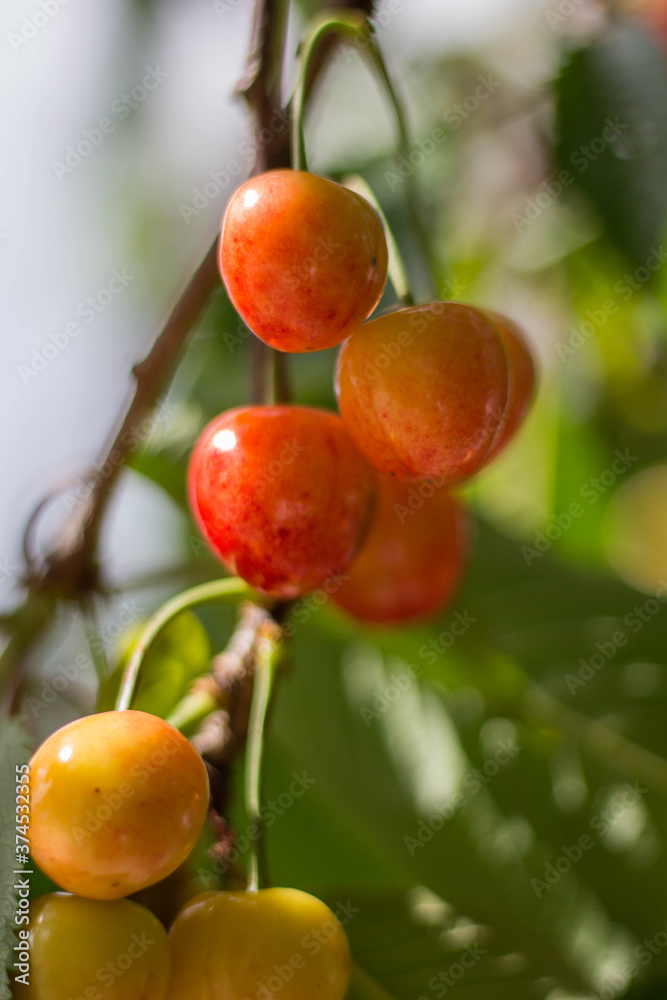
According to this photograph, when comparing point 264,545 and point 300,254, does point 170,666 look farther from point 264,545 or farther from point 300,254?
point 300,254

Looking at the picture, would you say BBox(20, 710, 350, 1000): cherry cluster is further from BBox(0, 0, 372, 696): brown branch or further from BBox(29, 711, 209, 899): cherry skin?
BBox(0, 0, 372, 696): brown branch

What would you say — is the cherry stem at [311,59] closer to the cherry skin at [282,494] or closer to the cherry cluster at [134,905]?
the cherry skin at [282,494]

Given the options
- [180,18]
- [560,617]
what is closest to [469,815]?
[560,617]

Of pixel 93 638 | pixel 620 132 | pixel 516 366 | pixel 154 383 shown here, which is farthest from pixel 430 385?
pixel 620 132

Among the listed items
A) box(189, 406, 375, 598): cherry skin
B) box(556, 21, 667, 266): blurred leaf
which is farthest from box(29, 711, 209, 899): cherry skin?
box(556, 21, 667, 266): blurred leaf

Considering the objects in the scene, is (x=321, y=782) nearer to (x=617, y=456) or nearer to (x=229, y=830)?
(x=229, y=830)

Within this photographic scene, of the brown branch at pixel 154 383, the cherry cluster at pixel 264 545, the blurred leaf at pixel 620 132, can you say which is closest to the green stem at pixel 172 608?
the cherry cluster at pixel 264 545
